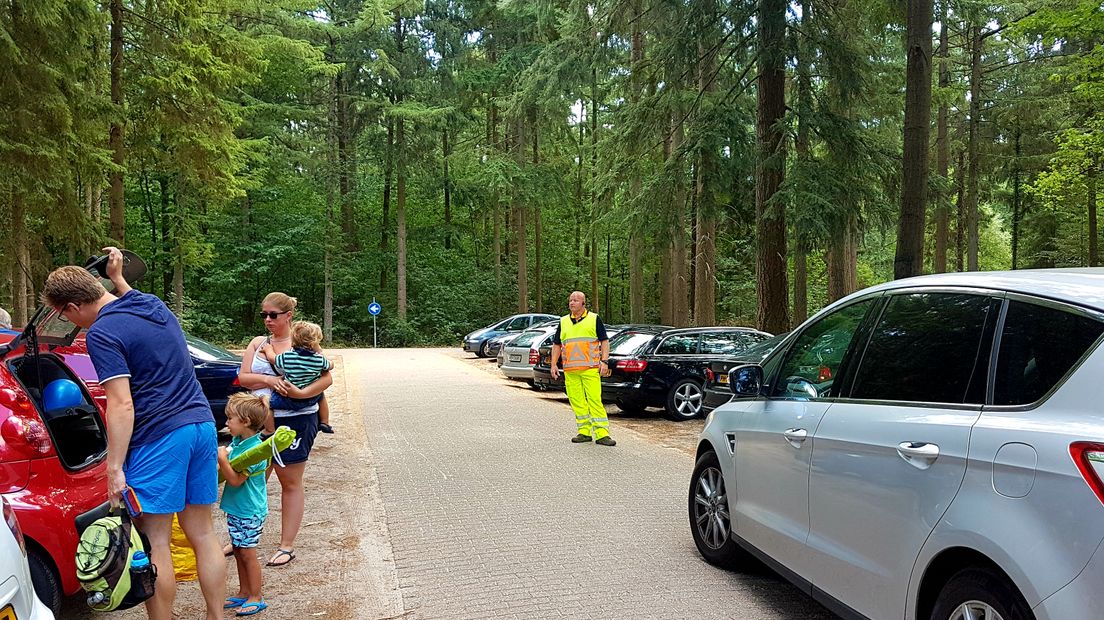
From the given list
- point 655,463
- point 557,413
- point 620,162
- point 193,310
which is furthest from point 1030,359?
point 193,310

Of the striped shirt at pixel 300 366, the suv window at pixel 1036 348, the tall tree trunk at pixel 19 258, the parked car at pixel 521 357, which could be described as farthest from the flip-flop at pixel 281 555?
the parked car at pixel 521 357

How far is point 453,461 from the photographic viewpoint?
9.09m

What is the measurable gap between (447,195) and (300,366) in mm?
40284

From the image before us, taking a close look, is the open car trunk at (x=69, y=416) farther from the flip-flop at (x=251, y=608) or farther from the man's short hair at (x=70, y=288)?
the flip-flop at (x=251, y=608)

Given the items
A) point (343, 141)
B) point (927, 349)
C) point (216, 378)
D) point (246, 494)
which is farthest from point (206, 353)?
point (343, 141)

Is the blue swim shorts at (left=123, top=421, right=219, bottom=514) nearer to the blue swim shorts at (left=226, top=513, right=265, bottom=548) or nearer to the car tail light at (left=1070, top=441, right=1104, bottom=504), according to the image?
the blue swim shorts at (left=226, top=513, right=265, bottom=548)

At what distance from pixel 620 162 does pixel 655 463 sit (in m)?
10.2

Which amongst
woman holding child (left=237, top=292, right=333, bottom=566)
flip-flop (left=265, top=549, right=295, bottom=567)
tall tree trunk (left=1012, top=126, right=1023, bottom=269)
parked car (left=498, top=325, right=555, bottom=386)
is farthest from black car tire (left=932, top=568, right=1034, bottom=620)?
tall tree trunk (left=1012, top=126, right=1023, bottom=269)

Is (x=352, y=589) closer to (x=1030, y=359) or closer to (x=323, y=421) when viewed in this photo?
(x=323, y=421)

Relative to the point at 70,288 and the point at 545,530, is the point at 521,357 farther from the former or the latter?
the point at 70,288

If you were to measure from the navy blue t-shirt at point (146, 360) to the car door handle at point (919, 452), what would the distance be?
3184 millimetres

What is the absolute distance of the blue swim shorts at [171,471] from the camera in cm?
367

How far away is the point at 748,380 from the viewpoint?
4.89 m

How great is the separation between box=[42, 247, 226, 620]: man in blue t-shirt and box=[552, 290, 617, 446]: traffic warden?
245 inches
